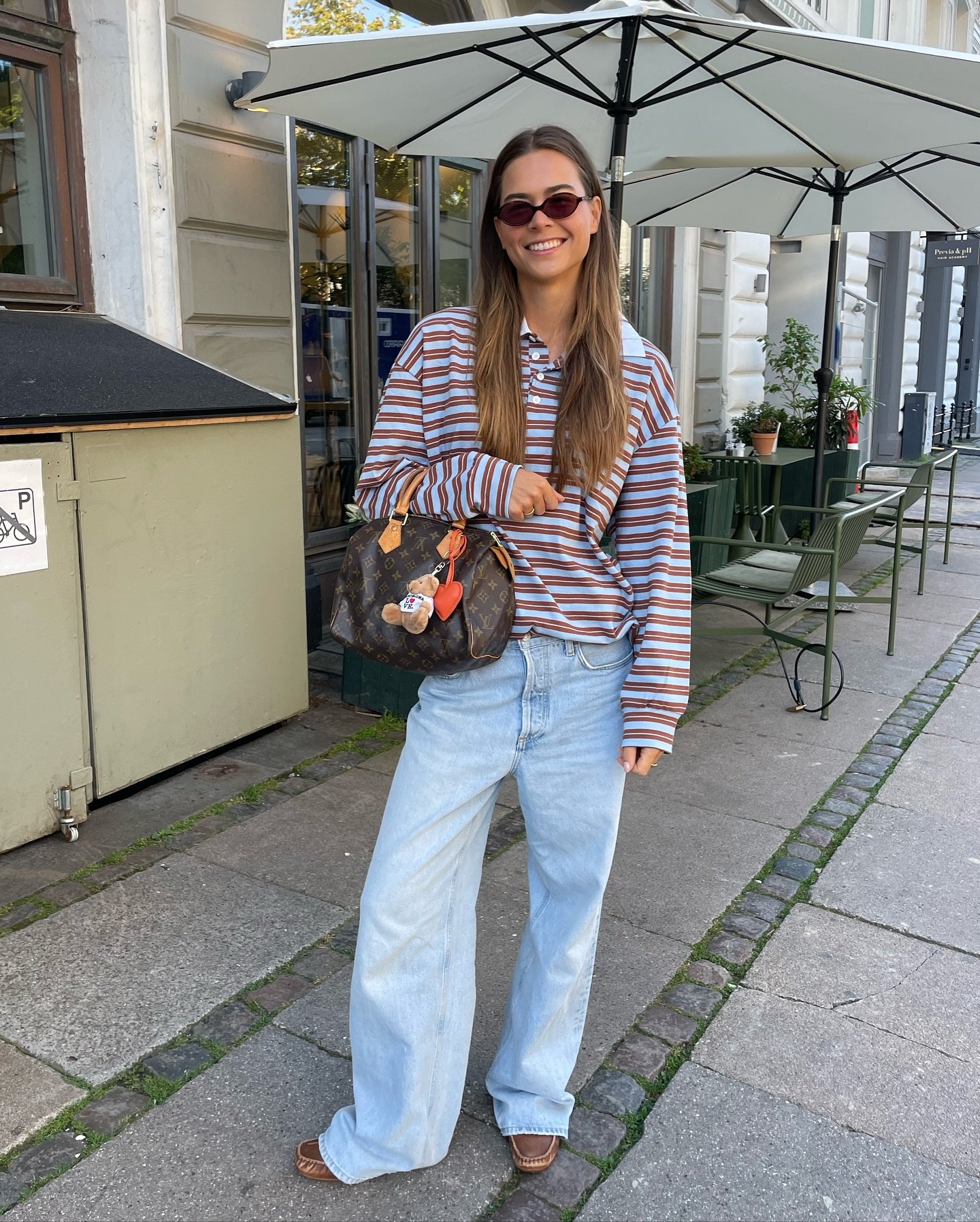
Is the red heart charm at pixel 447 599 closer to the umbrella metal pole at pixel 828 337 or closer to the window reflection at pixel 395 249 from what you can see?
the window reflection at pixel 395 249

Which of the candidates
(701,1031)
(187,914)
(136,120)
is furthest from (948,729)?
(136,120)

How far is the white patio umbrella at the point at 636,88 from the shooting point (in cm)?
410

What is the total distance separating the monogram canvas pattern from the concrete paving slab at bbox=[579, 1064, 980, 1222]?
114 cm

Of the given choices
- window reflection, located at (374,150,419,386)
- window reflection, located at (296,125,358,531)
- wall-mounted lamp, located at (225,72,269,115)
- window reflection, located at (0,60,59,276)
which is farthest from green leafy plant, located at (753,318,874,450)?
window reflection, located at (0,60,59,276)

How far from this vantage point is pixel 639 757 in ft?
6.57

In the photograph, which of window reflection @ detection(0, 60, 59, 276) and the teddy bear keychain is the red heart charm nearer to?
the teddy bear keychain

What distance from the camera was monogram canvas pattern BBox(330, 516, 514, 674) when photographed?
1901 mm

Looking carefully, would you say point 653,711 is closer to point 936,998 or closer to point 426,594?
point 426,594

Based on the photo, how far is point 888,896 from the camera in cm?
346

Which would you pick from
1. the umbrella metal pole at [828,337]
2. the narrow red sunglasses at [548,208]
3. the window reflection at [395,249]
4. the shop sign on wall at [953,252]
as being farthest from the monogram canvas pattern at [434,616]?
the shop sign on wall at [953,252]

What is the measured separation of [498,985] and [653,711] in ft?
4.01

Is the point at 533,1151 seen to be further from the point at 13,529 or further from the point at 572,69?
the point at 572,69

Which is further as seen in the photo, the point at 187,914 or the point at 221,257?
the point at 221,257

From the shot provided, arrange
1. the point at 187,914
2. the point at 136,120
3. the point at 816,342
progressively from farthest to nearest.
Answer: the point at 816,342, the point at 136,120, the point at 187,914
